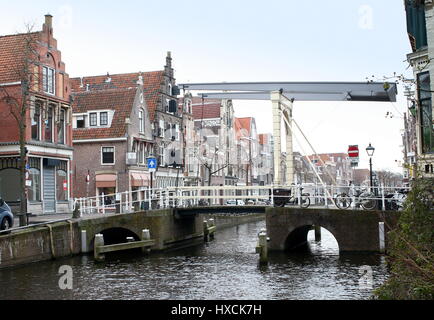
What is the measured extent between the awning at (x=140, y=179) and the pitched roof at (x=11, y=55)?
14.0m

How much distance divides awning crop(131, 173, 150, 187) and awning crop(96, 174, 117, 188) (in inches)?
58.3

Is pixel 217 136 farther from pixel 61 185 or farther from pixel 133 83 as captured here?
pixel 61 185

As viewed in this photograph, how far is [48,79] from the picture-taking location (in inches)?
1324

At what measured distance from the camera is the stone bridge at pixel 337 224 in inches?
955

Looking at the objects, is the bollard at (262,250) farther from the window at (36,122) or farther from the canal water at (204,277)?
the window at (36,122)

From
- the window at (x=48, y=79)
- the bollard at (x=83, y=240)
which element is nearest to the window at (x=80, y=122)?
the window at (x=48, y=79)

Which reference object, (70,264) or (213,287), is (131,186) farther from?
(213,287)

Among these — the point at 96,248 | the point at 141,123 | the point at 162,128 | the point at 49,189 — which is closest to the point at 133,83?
the point at 162,128

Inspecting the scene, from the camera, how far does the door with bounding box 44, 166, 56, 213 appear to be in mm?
33000

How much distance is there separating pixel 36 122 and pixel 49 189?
14.0 ft

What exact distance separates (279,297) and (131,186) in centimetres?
2875

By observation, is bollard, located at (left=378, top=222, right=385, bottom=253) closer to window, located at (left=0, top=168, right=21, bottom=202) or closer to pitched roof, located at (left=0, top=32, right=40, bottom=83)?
window, located at (left=0, top=168, right=21, bottom=202)

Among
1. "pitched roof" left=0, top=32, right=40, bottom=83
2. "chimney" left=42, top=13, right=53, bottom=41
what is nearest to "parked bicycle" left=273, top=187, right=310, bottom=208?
"pitched roof" left=0, top=32, right=40, bottom=83

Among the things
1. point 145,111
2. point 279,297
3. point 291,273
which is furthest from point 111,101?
point 279,297
